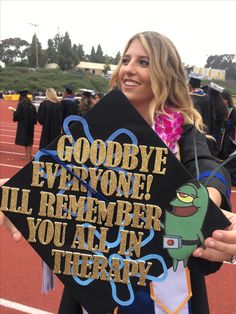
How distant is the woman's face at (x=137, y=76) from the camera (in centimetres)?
135

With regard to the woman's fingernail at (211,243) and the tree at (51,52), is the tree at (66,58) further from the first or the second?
the woman's fingernail at (211,243)

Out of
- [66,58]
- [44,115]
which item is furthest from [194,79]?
[66,58]

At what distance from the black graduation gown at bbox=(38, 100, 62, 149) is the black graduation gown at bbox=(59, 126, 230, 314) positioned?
631cm

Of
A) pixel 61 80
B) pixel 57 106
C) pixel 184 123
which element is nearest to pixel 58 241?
pixel 184 123

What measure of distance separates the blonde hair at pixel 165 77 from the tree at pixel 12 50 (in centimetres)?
7460

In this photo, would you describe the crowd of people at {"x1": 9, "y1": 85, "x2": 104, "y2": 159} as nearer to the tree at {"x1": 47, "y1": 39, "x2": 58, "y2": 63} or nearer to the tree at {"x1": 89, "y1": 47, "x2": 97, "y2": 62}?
the tree at {"x1": 47, "y1": 39, "x2": 58, "y2": 63}

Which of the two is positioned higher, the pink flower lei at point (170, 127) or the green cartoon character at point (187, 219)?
the pink flower lei at point (170, 127)

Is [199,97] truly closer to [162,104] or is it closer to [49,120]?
[49,120]

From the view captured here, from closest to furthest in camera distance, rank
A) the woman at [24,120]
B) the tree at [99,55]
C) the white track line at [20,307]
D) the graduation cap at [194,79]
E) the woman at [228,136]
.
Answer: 1. the white track line at [20,307]
2. the graduation cap at [194,79]
3. the woman at [228,136]
4. the woman at [24,120]
5. the tree at [99,55]

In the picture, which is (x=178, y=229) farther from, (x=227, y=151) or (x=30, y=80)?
(x=30, y=80)

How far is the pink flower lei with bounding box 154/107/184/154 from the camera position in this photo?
1.30 meters

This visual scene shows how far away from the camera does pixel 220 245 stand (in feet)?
3.13

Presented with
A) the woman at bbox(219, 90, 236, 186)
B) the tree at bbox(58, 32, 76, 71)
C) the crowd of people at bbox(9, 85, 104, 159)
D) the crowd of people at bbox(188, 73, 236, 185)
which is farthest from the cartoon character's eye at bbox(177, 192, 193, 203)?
the tree at bbox(58, 32, 76, 71)

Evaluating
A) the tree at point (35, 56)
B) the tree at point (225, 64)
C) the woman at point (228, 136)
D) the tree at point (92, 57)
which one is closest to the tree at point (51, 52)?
the tree at point (35, 56)
